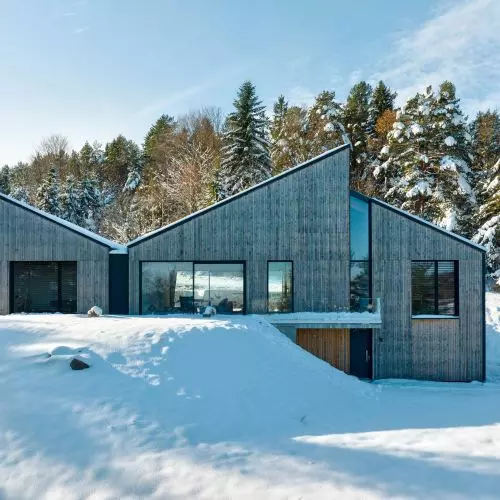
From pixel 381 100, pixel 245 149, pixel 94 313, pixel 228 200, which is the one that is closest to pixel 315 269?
pixel 228 200

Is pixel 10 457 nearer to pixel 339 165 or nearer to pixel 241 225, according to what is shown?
pixel 241 225

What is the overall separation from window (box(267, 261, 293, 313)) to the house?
4751mm

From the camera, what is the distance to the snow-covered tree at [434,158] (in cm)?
2347

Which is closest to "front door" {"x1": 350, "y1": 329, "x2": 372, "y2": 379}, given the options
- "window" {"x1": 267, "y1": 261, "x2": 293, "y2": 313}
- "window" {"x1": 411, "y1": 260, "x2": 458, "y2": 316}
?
"window" {"x1": 411, "y1": 260, "x2": 458, "y2": 316}

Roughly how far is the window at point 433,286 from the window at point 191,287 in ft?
19.4

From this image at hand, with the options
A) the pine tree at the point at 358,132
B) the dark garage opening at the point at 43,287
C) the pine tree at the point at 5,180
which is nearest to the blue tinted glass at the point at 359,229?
the dark garage opening at the point at 43,287

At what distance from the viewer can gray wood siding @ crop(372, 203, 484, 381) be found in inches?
519

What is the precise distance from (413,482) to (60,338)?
7132 mm

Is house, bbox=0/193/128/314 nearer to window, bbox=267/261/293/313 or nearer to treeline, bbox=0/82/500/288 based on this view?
window, bbox=267/261/293/313

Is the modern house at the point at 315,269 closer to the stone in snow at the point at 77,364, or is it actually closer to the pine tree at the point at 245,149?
the stone in snow at the point at 77,364

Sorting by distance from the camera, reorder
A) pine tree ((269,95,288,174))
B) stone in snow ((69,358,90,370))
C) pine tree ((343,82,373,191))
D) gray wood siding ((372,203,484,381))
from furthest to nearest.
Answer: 1. pine tree ((343,82,373,191))
2. pine tree ((269,95,288,174))
3. gray wood siding ((372,203,484,381))
4. stone in snow ((69,358,90,370))

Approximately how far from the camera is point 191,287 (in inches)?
504

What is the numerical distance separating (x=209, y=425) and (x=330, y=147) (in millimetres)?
25307

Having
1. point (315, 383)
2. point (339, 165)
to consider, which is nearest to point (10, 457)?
point (315, 383)
